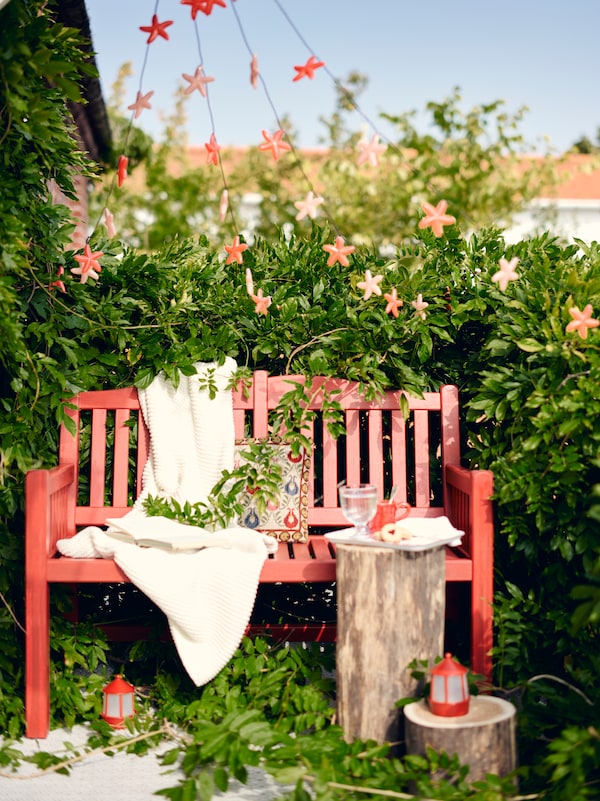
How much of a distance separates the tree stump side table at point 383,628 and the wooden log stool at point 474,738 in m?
0.23

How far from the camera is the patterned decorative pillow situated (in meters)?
3.88

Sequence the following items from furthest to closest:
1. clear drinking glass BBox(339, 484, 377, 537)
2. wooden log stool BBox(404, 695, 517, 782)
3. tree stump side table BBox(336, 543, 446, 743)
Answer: clear drinking glass BBox(339, 484, 377, 537), tree stump side table BBox(336, 543, 446, 743), wooden log stool BBox(404, 695, 517, 782)

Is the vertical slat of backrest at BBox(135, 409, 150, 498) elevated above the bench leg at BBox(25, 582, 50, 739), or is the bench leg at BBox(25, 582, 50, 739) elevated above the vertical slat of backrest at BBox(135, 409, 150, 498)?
the vertical slat of backrest at BBox(135, 409, 150, 498)

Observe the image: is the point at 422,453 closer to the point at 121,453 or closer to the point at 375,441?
the point at 375,441

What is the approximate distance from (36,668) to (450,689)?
1446 millimetres

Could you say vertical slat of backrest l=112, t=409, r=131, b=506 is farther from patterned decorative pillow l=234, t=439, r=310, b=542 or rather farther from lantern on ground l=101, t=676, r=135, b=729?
lantern on ground l=101, t=676, r=135, b=729

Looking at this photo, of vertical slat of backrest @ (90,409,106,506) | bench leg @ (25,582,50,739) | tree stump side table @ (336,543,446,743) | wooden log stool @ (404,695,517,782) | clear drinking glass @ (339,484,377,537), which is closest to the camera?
wooden log stool @ (404,695,517,782)

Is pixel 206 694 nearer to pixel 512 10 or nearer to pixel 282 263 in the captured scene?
pixel 282 263

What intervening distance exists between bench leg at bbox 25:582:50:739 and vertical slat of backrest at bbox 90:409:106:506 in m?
0.70

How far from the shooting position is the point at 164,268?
3979 millimetres

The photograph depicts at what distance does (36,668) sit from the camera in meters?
3.33

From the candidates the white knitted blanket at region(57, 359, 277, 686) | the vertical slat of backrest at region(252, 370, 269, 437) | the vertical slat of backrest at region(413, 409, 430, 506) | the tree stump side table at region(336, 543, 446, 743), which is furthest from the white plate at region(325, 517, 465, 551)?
the vertical slat of backrest at region(252, 370, 269, 437)

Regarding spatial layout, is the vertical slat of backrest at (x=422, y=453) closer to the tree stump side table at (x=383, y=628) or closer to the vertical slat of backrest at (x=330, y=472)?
the vertical slat of backrest at (x=330, y=472)

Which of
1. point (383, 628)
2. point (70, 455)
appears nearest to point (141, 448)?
point (70, 455)
